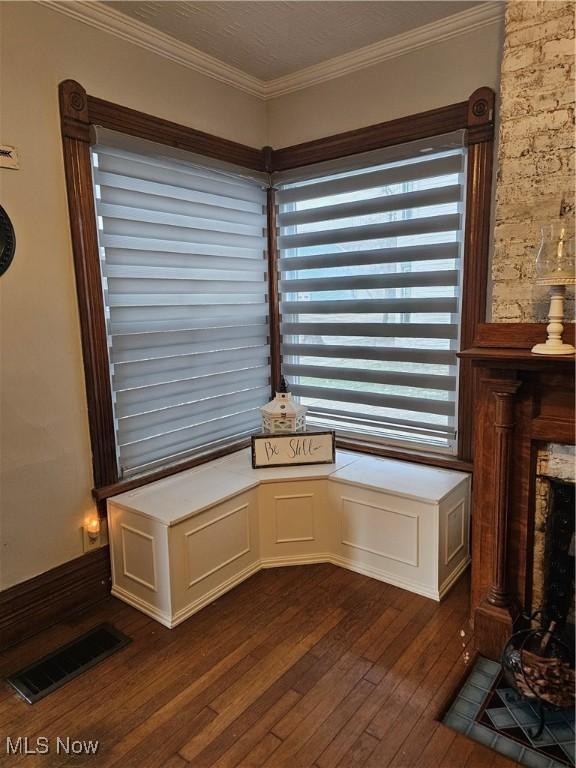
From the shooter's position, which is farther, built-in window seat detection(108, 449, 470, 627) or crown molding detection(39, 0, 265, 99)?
built-in window seat detection(108, 449, 470, 627)

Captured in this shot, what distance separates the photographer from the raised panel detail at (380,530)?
260 cm

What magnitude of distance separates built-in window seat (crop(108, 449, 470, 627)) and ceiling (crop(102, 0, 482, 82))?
2.32 metres

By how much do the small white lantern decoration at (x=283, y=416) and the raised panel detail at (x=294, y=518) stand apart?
1.44 feet

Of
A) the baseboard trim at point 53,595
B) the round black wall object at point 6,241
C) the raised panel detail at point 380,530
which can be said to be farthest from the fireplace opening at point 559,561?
the round black wall object at point 6,241

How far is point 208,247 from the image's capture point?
10.2ft

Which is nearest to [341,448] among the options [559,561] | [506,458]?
[506,458]

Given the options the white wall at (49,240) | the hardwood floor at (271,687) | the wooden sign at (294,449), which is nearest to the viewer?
the hardwood floor at (271,687)

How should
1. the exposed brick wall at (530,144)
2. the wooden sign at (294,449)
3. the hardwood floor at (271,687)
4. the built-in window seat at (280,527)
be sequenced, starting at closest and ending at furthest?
the hardwood floor at (271,687), the exposed brick wall at (530,144), the built-in window seat at (280,527), the wooden sign at (294,449)

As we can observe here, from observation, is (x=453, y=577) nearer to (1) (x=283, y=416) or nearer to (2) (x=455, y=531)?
(2) (x=455, y=531)

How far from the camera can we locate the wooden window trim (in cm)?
240

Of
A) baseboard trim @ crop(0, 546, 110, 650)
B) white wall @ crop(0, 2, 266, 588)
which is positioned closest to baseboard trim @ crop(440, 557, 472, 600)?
baseboard trim @ crop(0, 546, 110, 650)

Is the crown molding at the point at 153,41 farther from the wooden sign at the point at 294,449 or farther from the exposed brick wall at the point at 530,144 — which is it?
the wooden sign at the point at 294,449

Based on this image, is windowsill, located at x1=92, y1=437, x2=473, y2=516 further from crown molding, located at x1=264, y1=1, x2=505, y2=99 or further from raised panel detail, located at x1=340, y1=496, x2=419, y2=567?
crown molding, located at x1=264, y1=1, x2=505, y2=99

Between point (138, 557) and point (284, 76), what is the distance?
292 cm
